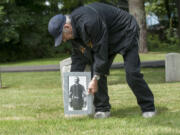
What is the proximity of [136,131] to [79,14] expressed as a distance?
1557 mm

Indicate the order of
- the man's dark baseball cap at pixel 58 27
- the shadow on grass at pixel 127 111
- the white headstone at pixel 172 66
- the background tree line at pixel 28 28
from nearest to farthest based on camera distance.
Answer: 1. the man's dark baseball cap at pixel 58 27
2. the shadow on grass at pixel 127 111
3. the white headstone at pixel 172 66
4. the background tree line at pixel 28 28

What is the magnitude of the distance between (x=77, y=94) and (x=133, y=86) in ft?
2.61

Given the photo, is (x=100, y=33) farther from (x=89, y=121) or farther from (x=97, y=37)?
(x=89, y=121)

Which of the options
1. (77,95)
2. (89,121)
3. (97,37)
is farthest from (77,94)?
(97,37)

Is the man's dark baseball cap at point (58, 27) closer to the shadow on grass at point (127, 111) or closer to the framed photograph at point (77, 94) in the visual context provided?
the framed photograph at point (77, 94)

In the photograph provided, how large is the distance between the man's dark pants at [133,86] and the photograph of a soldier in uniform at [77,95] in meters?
0.21

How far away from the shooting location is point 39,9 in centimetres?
3039

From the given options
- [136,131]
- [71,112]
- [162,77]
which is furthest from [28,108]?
[162,77]

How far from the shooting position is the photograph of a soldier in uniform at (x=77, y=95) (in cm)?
471

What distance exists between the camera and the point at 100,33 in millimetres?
4121

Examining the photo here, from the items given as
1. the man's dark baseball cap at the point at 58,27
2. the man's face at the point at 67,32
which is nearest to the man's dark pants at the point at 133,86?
the man's face at the point at 67,32

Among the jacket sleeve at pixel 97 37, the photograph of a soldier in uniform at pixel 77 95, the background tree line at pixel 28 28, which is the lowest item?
the background tree line at pixel 28 28

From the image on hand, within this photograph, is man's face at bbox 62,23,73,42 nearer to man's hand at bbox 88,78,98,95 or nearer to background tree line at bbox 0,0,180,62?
man's hand at bbox 88,78,98,95

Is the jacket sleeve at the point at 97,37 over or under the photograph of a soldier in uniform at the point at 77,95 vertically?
over
